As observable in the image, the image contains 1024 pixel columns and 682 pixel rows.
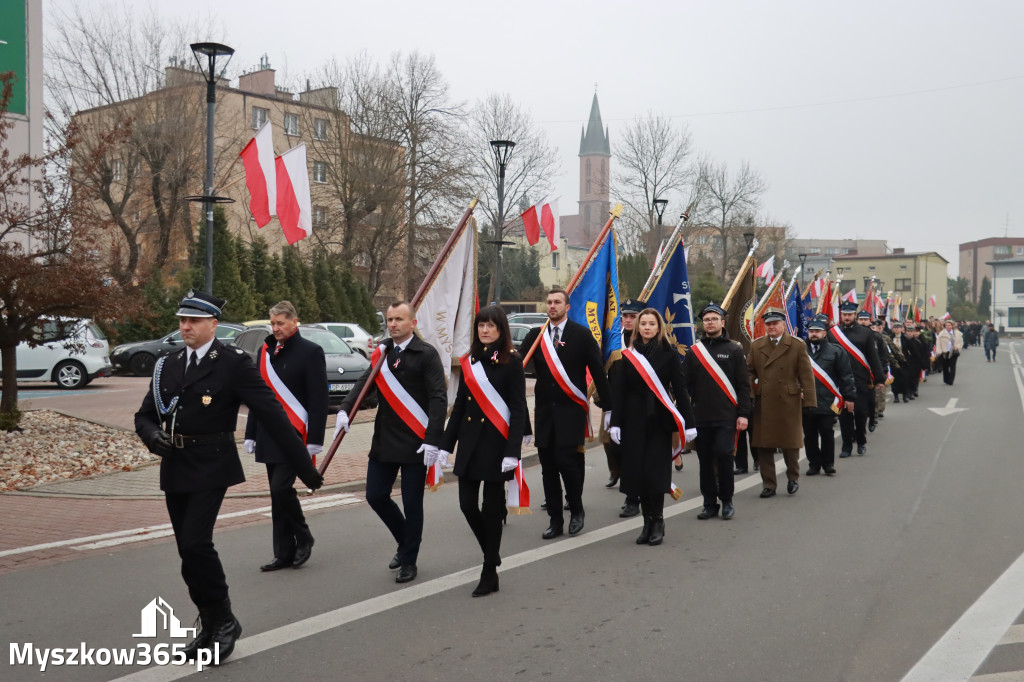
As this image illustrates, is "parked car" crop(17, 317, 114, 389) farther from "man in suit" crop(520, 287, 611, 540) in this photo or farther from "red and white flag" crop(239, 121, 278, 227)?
"man in suit" crop(520, 287, 611, 540)

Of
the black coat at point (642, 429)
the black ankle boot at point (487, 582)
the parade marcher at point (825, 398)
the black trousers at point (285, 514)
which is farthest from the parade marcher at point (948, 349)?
the black trousers at point (285, 514)

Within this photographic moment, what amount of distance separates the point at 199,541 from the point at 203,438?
496 mm

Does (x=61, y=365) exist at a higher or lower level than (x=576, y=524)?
higher

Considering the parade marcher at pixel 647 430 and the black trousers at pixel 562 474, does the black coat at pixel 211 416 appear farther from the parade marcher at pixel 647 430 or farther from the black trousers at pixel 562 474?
the parade marcher at pixel 647 430

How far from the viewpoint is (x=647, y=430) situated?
7.34m

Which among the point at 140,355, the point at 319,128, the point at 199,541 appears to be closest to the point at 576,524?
the point at 199,541

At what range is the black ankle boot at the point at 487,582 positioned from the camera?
5797 mm

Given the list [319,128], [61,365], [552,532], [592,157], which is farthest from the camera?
[592,157]

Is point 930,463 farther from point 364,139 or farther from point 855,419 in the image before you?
point 364,139

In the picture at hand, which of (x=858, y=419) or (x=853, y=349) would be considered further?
(x=853, y=349)

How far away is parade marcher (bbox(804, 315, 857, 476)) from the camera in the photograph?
1073 centimetres

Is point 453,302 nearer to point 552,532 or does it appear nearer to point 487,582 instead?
point 552,532

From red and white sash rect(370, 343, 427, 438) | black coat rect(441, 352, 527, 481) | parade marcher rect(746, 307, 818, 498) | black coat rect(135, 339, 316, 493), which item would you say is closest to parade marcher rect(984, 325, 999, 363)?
parade marcher rect(746, 307, 818, 498)

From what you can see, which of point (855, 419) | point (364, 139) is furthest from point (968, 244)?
point (855, 419)
